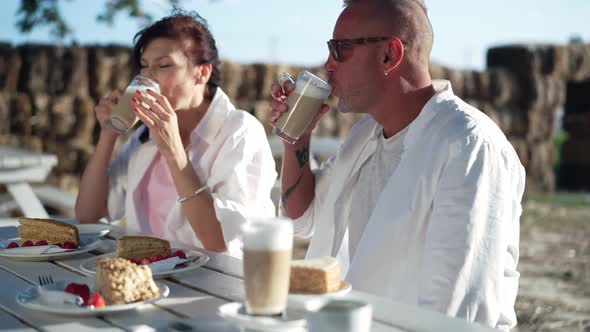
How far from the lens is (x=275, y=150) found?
5.17 m

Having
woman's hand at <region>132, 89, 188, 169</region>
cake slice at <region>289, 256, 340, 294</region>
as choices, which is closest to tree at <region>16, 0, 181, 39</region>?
woman's hand at <region>132, 89, 188, 169</region>

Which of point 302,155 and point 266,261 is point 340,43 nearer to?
point 302,155

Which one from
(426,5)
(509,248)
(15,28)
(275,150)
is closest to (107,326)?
(509,248)

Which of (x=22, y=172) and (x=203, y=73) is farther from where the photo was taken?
(x=22, y=172)

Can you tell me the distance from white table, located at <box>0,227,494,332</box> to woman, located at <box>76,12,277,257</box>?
0.77 metres

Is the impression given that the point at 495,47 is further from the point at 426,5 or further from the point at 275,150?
the point at 426,5

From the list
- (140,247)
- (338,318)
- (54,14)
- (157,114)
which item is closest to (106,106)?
(157,114)

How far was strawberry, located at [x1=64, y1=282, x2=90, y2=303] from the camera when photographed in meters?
1.46

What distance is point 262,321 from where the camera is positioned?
120 cm

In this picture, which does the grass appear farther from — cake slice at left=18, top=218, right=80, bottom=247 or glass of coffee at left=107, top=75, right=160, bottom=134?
cake slice at left=18, top=218, right=80, bottom=247

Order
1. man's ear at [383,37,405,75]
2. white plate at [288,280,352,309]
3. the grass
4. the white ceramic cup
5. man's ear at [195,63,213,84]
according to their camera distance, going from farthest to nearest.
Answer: the grass < man's ear at [195,63,213,84] < man's ear at [383,37,405,75] < white plate at [288,280,352,309] < the white ceramic cup

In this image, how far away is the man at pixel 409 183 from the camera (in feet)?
5.97

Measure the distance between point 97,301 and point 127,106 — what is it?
1322 mm

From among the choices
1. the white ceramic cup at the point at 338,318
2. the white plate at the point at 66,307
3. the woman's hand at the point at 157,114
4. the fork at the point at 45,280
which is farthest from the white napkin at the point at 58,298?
the woman's hand at the point at 157,114
